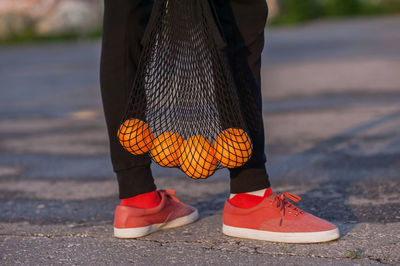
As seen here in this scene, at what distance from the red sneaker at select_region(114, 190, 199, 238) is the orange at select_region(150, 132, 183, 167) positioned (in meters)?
0.29

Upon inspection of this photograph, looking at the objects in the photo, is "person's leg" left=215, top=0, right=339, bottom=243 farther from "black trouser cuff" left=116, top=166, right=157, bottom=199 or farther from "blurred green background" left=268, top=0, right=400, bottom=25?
"blurred green background" left=268, top=0, right=400, bottom=25

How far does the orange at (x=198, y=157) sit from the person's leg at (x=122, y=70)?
0.22 metres

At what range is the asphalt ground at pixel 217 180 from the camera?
7.50 feet

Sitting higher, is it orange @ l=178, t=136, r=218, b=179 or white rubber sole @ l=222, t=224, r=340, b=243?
orange @ l=178, t=136, r=218, b=179

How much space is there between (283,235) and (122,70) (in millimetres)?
776

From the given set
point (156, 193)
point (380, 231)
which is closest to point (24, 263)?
point (156, 193)

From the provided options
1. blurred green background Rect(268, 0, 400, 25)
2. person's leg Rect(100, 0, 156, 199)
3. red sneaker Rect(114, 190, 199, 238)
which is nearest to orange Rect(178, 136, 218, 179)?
person's leg Rect(100, 0, 156, 199)

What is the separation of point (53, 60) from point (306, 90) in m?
6.92

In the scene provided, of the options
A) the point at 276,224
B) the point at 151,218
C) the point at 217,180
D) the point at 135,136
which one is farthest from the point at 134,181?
the point at 217,180

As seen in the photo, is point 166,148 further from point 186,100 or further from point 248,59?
point 248,59

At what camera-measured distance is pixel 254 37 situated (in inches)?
94.5

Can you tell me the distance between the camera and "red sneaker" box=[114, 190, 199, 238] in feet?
8.05

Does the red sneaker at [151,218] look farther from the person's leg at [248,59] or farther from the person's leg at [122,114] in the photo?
the person's leg at [248,59]

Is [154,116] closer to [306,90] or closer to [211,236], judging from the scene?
[211,236]
